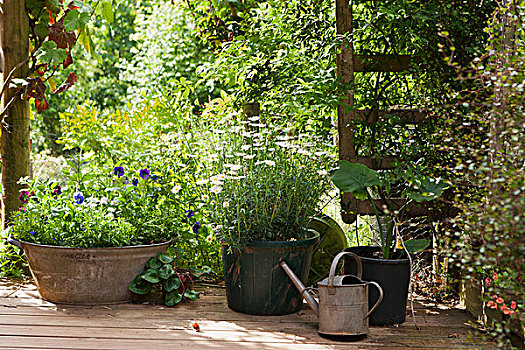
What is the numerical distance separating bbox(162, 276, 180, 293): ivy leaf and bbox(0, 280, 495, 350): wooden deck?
0.10 meters

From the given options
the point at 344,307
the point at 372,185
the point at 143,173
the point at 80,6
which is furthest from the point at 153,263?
the point at 80,6

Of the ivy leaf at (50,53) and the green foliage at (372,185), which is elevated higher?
the ivy leaf at (50,53)

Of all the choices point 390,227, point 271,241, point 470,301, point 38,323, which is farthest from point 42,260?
point 470,301

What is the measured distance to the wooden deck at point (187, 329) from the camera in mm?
2299

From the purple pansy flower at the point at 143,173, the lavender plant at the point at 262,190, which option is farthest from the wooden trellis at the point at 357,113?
the purple pansy flower at the point at 143,173

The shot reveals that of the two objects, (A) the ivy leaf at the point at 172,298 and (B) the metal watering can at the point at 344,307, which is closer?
(B) the metal watering can at the point at 344,307

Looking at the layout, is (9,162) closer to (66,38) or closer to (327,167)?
(66,38)

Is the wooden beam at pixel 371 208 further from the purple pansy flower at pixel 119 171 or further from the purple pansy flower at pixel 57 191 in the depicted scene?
the purple pansy flower at pixel 57 191

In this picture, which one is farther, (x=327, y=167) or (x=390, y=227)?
(x=327, y=167)

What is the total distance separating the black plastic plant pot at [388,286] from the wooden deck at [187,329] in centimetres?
6

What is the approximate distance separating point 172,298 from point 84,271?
0.46 metres

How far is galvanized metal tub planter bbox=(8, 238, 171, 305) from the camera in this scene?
279 centimetres

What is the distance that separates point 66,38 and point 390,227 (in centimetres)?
218

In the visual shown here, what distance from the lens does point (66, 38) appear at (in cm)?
332
